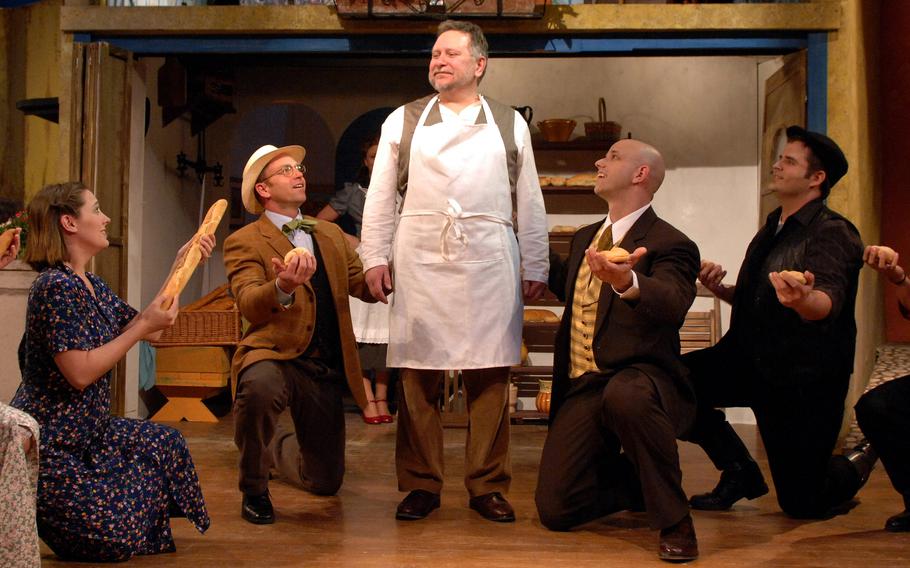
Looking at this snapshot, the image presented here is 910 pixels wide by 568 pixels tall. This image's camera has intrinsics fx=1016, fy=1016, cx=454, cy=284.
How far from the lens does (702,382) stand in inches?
159

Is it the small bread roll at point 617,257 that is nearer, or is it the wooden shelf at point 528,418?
the small bread roll at point 617,257

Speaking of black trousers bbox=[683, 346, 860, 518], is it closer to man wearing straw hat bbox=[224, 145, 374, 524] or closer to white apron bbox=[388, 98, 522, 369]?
white apron bbox=[388, 98, 522, 369]

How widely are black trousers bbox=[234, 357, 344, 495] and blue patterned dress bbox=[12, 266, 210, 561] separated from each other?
0.48m

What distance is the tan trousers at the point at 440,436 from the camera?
3889mm

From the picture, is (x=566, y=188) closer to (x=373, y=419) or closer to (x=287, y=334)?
(x=373, y=419)

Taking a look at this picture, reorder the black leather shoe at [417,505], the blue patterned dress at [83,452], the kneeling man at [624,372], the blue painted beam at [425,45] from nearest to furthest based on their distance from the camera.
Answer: the blue patterned dress at [83,452]
the kneeling man at [624,372]
the black leather shoe at [417,505]
the blue painted beam at [425,45]

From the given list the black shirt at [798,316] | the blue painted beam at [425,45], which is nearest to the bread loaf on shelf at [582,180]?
the blue painted beam at [425,45]

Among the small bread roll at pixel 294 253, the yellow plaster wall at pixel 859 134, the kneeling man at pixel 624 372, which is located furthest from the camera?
the yellow plaster wall at pixel 859 134

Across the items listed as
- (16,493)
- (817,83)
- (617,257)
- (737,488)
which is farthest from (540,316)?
(16,493)

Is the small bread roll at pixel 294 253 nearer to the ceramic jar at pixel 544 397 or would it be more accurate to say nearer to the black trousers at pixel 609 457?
the black trousers at pixel 609 457

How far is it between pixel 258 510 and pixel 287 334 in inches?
26.3

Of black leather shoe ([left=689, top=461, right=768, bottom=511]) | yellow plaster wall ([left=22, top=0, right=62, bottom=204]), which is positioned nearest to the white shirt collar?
black leather shoe ([left=689, top=461, right=768, bottom=511])

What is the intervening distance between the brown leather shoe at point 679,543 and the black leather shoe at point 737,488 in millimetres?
737

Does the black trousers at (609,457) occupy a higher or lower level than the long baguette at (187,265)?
lower
